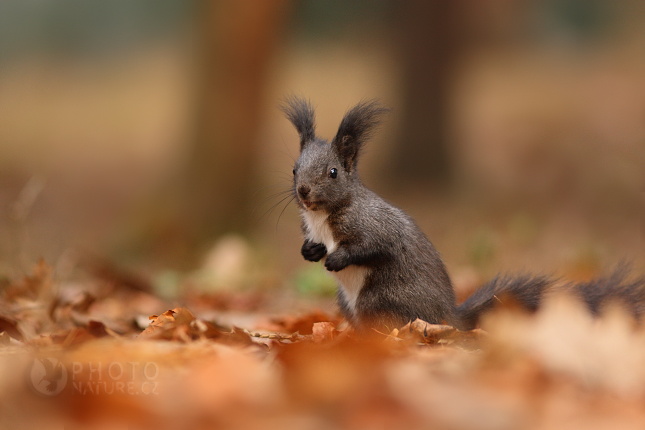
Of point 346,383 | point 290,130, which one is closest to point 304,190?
point 346,383

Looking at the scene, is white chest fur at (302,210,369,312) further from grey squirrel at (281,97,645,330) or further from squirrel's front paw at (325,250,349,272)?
squirrel's front paw at (325,250,349,272)

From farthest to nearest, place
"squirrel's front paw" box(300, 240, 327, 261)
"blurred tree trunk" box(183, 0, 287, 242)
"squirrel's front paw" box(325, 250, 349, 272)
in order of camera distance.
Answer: "blurred tree trunk" box(183, 0, 287, 242), "squirrel's front paw" box(300, 240, 327, 261), "squirrel's front paw" box(325, 250, 349, 272)

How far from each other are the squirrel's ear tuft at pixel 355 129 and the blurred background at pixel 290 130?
0.58 meters

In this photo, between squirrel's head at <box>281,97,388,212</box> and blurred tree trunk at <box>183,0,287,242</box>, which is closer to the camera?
squirrel's head at <box>281,97,388,212</box>

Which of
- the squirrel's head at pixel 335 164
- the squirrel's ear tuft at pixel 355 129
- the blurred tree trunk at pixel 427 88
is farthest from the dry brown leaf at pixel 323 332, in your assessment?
the blurred tree trunk at pixel 427 88

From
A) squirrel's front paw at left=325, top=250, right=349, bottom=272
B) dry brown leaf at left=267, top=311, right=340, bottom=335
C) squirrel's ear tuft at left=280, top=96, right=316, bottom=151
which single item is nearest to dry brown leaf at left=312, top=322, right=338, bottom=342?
dry brown leaf at left=267, top=311, right=340, bottom=335

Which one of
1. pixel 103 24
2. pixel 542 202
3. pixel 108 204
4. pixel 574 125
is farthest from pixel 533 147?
pixel 103 24

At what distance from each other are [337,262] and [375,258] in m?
0.22

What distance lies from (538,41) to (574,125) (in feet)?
13.0

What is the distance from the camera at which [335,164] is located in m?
4.00

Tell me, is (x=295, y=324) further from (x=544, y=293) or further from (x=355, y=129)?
(x=544, y=293)

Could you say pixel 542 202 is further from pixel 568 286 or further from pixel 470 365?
pixel 470 365

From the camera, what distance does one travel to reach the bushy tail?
3.54 meters

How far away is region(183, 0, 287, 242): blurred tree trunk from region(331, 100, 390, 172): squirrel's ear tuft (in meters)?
5.01
